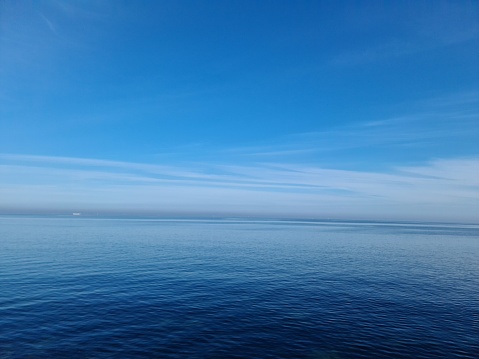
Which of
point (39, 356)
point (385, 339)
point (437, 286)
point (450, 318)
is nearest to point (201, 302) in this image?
point (39, 356)

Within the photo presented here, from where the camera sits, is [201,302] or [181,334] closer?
[181,334]

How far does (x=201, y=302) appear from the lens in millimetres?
43688

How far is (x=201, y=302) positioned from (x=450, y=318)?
112 ft

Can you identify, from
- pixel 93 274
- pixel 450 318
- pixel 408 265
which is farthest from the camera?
pixel 408 265

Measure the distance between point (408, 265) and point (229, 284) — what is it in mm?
50251

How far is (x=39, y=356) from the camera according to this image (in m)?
27.5

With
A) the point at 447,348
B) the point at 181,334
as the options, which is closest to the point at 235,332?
the point at 181,334

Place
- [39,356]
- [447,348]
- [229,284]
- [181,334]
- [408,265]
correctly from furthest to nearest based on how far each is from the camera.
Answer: [408,265] < [229,284] < [181,334] < [447,348] < [39,356]

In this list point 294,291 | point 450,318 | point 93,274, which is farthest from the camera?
point 93,274

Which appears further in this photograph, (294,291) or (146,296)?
(294,291)

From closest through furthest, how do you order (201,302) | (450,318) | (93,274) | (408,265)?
1. (450,318)
2. (201,302)
3. (93,274)
4. (408,265)

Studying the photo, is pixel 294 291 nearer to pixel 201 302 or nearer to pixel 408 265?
pixel 201 302

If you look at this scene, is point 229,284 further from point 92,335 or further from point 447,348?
point 447,348

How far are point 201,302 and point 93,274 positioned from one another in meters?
28.5
